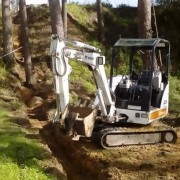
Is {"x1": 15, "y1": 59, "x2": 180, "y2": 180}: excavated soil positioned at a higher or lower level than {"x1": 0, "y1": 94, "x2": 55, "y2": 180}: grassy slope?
lower

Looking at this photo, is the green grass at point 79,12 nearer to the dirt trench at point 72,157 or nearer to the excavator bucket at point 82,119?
the dirt trench at point 72,157

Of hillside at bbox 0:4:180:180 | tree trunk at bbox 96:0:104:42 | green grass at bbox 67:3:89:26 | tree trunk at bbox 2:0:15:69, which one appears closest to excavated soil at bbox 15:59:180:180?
hillside at bbox 0:4:180:180

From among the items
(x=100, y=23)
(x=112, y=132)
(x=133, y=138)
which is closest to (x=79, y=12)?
(x=100, y=23)

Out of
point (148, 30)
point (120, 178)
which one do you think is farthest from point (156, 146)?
point (148, 30)

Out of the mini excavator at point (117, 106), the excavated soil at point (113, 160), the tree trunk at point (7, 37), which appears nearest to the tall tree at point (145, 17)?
the mini excavator at point (117, 106)

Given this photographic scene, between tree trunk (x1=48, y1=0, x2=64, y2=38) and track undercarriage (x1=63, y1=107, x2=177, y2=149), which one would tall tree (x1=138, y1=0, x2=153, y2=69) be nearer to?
tree trunk (x1=48, y1=0, x2=64, y2=38)

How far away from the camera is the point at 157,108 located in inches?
407

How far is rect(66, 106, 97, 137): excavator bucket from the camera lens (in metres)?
8.93

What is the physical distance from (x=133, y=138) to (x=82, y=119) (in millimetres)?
1871

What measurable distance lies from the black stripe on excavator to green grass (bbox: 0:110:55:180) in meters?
1.75

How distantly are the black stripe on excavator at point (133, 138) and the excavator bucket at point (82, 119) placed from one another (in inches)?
21.7

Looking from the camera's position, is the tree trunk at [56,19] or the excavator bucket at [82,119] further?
the tree trunk at [56,19]

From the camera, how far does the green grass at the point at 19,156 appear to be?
7.26 metres

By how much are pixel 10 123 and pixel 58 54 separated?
3252 mm
